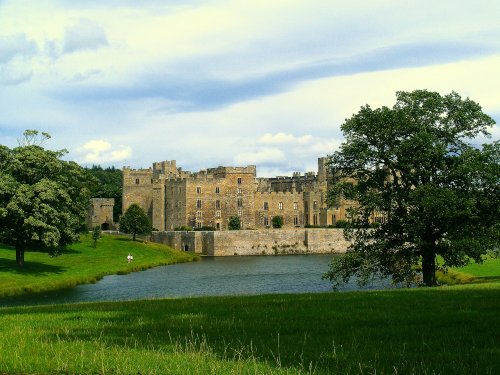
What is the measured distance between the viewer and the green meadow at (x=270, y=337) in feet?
36.6

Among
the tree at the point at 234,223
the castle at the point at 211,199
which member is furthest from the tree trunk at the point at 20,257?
the tree at the point at 234,223

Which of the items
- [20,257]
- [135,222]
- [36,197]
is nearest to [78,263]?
[20,257]

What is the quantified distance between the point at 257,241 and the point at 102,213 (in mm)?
33830

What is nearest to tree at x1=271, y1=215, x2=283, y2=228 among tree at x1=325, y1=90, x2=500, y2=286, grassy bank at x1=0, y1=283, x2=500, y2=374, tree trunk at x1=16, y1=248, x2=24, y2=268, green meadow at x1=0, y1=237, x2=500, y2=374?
tree trunk at x1=16, y1=248, x2=24, y2=268

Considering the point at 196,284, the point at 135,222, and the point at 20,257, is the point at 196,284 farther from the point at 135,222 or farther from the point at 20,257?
the point at 135,222

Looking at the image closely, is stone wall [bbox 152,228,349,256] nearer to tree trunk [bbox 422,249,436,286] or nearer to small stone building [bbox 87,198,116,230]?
small stone building [bbox 87,198,116,230]

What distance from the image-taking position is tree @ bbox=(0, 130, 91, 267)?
5038 centimetres

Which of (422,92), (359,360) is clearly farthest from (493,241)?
(359,360)

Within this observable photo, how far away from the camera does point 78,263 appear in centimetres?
6244

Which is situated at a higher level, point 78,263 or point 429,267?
point 429,267

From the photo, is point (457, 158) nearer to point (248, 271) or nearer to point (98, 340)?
point (98, 340)

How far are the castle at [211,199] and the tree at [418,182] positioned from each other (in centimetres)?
7424

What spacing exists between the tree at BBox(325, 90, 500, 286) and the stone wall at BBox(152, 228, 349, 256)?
2496 inches

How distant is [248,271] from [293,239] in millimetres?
36471
